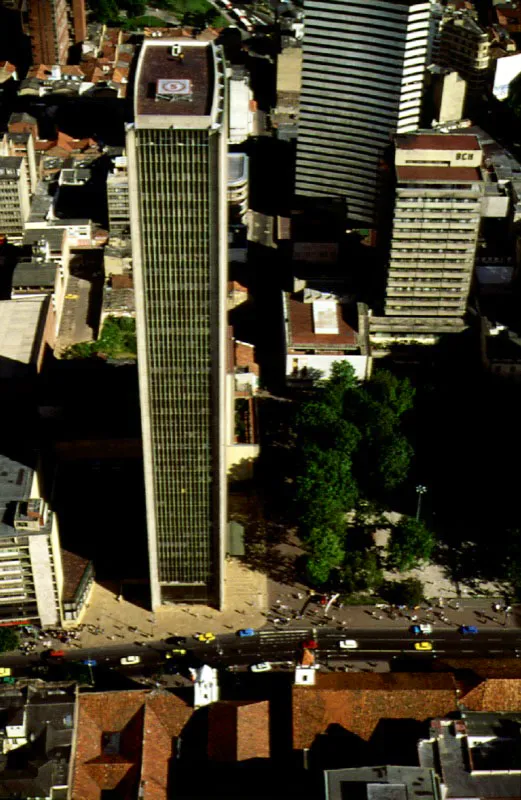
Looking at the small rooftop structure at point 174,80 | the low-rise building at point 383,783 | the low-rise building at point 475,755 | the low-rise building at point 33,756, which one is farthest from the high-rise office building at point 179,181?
the low-rise building at point 475,755

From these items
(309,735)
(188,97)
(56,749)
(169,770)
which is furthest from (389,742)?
(188,97)

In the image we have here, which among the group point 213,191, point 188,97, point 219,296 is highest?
point 188,97

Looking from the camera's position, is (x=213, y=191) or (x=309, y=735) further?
(x=309, y=735)

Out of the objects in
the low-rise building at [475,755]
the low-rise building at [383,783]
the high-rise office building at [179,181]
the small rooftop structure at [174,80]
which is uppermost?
the small rooftop structure at [174,80]

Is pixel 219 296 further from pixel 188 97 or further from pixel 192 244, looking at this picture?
pixel 188 97

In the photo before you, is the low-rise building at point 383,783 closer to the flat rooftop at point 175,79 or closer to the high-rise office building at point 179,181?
the high-rise office building at point 179,181

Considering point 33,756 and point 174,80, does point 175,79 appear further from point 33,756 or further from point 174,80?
point 33,756

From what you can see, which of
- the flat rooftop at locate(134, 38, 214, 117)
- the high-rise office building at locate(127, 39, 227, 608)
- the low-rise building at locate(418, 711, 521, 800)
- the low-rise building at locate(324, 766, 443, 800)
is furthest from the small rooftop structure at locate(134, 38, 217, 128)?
the low-rise building at locate(418, 711, 521, 800)

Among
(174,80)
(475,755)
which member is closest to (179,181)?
(174,80)
